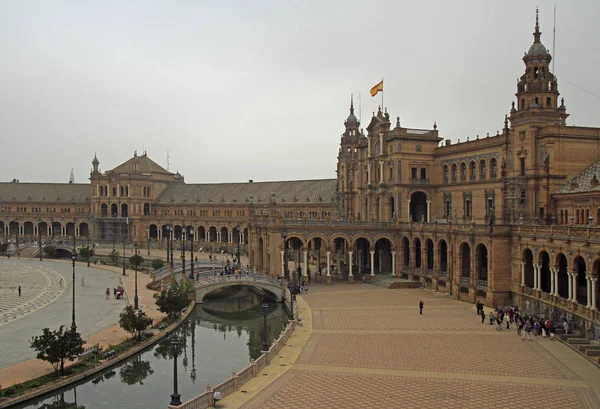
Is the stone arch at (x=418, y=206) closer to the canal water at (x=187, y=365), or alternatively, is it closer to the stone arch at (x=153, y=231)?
the canal water at (x=187, y=365)

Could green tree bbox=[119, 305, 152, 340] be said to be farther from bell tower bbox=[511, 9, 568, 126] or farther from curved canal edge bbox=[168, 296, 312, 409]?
bell tower bbox=[511, 9, 568, 126]

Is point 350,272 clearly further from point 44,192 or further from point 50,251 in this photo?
point 44,192

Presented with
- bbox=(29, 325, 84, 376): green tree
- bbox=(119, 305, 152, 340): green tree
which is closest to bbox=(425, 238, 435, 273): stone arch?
bbox=(119, 305, 152, 340): green tree

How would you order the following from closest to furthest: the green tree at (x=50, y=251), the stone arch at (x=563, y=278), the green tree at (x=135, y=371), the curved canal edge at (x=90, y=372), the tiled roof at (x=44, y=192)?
the curved canal edge at (x=90, y=372) → the green tree at (x=135, y=371) → the stone arch at (x=563, y=278) → the green tree at (x=50, y=251) → the tiled roof at (x=44, y=192)

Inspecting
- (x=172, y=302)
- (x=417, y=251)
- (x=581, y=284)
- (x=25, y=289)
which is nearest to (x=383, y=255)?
(x=417, y=251)

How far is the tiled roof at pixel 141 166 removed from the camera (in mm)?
134125

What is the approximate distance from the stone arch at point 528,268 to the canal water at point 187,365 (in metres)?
21.8

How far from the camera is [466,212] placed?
238 ft

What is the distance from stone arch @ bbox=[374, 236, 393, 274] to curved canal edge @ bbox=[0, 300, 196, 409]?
33.0 metres

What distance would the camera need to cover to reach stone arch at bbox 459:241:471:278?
62.3 m

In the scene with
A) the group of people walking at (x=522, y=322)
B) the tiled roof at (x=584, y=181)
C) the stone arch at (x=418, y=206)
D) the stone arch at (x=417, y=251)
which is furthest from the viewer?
the stone arch at (x=418, y=206)

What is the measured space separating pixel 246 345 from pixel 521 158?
32.6 m

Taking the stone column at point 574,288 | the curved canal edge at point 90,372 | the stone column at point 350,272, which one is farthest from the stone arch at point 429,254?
the curved canal edge at point 90,372

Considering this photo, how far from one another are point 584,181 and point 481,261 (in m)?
12.8
